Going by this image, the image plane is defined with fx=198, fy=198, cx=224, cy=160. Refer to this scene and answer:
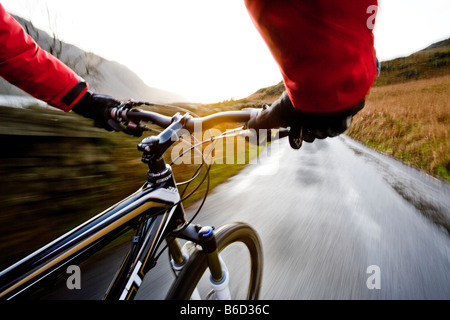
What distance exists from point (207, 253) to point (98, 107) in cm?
108

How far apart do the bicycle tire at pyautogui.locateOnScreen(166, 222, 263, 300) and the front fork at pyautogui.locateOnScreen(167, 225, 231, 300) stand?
0.06m

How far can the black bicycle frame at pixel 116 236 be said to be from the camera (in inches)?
28.9

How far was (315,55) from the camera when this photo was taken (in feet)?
1.73

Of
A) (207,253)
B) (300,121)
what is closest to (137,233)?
(207,253)

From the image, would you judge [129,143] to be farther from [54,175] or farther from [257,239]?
[257,239]

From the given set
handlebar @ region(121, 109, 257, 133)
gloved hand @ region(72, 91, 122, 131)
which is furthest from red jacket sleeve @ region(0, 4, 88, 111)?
handlebar @ region(121, 109, 257, 133)

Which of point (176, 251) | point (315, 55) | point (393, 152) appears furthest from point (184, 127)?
point (393, 152)

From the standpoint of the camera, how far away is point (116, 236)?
0.91m

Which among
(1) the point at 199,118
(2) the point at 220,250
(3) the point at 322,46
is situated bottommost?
(2) the point at 220,250

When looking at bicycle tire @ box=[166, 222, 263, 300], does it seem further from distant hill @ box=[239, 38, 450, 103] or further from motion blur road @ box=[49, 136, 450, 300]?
distant hill @ box=[239, 38, 450, 103]

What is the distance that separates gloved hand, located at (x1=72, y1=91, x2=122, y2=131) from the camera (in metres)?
1.18

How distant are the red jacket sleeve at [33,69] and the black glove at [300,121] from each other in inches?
42.5

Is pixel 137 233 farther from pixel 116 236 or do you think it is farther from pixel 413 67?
pixel 413 67
